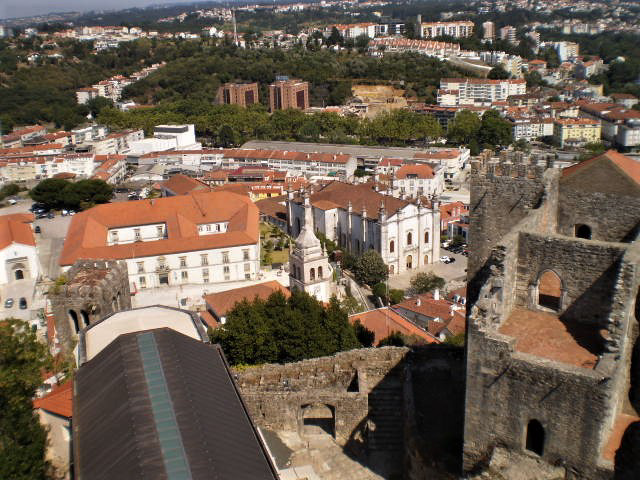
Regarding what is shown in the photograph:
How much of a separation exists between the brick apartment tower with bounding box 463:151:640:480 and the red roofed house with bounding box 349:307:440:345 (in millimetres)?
11162

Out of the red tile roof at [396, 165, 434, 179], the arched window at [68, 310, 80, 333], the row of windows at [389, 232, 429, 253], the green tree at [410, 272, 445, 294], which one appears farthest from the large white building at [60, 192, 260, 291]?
the red tile roof at [396, 165, 434, 179]

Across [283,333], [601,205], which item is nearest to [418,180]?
[283,333]

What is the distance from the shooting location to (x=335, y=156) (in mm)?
75062

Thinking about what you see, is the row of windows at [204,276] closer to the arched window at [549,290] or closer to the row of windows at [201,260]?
the row of windows at [201,260]

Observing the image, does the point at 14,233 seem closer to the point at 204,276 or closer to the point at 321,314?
the point at 204,276

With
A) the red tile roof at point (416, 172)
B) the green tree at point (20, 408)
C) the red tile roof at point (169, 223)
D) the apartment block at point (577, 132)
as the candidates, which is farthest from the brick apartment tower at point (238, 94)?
the green tree at point (20, 408)

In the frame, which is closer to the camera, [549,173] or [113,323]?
[549,173]

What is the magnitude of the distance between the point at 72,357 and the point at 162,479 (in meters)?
10.2

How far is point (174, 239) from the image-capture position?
41.2 m

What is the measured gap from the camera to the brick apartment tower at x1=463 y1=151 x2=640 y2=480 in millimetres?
11008

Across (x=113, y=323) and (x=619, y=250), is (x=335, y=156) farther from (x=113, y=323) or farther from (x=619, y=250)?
(x=619, y=250)

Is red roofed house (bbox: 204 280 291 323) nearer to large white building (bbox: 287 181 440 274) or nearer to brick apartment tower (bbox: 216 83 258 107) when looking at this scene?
large white building (bbox: 287 181 440 274)

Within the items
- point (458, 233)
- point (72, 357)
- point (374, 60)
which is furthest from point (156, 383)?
point (374, 60)

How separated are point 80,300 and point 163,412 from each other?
8.69m
